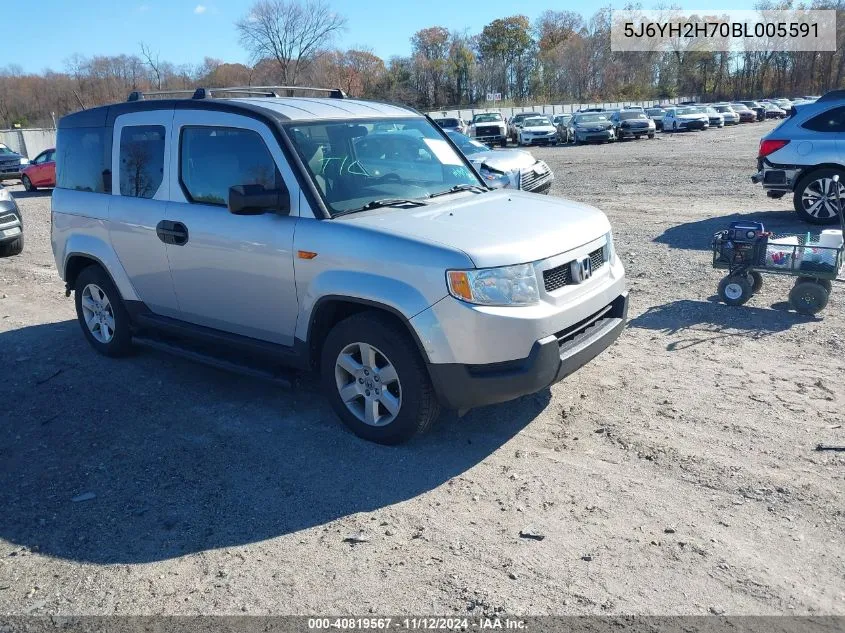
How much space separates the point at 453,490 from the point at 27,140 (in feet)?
155

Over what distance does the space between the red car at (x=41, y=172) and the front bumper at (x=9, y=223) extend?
1304 cm

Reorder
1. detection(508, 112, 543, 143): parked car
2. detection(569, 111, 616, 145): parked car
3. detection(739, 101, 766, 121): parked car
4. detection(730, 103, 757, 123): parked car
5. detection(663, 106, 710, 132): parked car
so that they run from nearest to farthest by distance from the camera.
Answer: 1. detection(569, 111, 616, 145): parked car
2. detection(508, 112, 543, 143): parked car
3. detection(663, 106, 710, 132): parked car
4. detection(730, 103, 757, 123): parked car
5. detection(739, 101, 766, 121): parked car

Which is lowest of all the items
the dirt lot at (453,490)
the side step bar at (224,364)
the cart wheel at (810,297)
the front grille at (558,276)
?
the dirt lot at (453,490)

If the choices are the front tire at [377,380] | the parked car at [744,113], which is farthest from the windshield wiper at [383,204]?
the parked car at [744,113]

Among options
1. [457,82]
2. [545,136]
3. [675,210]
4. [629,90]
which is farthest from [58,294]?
[629,90]

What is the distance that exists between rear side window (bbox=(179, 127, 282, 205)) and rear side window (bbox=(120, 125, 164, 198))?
284 millimetres

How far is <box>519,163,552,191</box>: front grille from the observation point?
13.4 meters

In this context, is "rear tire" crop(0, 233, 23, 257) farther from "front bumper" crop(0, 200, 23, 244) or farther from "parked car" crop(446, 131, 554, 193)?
"parked car" crop(446, 131, 554, 193)

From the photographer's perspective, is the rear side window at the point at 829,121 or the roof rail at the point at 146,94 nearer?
the roof rail at the point at 146,94

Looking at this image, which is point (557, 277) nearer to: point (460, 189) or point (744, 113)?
point (460, 189)

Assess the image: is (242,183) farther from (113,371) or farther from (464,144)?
(464,144)

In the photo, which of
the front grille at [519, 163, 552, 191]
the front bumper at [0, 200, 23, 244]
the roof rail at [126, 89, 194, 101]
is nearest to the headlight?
the roof rail at [126, 89, 194, 101]

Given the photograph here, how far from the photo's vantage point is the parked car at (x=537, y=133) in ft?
123

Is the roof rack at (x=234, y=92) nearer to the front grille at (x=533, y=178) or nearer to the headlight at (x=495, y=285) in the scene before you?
the headlight at (x=495, y=285)
